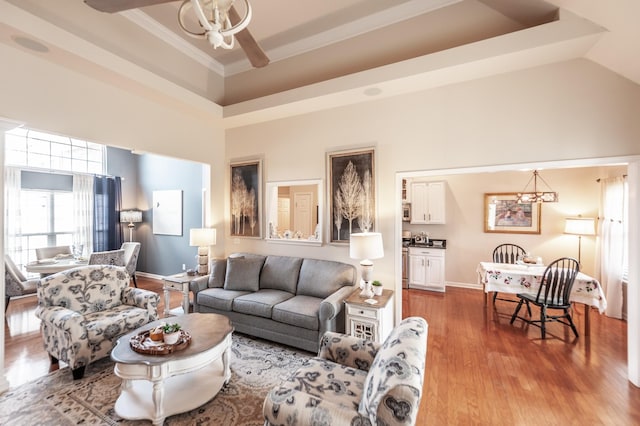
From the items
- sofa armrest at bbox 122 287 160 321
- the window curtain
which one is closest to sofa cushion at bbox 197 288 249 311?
sofa armrest at bbox 122 287 160 321

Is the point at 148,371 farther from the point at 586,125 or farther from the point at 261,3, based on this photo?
the point at 586,125

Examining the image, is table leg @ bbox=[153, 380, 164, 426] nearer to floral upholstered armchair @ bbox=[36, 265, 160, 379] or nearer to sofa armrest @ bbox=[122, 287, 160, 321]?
floral upholstered armchair @ bbox=[36, 265, 160, 379]

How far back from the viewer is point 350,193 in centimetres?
361

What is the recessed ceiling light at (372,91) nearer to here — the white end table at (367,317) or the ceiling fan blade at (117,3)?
the ceiling fan blade at (117,3)

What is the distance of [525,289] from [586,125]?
7.24ft

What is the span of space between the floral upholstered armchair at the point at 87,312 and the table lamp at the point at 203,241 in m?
1.00

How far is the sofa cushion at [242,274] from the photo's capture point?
144 inches

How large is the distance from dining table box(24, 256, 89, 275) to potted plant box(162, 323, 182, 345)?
151 inches

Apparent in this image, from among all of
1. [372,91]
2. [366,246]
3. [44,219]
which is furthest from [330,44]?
[44,219]

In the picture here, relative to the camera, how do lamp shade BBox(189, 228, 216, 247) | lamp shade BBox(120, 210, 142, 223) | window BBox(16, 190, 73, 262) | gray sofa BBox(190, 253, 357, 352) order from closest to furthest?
gray sofa BBox(190, 253, 357, 352), lamp shade BBox(189, 228, 216, 247), window BBox(16, 190, 73, 262), lamp shade BBox(120, 210, 142, 223)

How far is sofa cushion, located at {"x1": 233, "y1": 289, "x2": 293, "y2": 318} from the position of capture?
10.3 ft

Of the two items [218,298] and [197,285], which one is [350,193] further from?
[197,285]

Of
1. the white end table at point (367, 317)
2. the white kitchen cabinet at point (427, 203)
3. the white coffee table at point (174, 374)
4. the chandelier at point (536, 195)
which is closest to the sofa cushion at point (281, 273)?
the white end table at point (367, 317)

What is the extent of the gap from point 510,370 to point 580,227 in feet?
11.1
